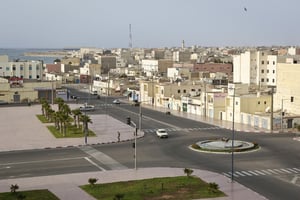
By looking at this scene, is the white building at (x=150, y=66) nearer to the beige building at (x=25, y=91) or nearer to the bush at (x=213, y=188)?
the beige building at (x=25, y=91)

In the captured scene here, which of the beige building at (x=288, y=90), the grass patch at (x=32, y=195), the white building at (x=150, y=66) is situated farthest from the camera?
the white building at (x=150, y=66)

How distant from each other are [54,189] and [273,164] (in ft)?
58.2

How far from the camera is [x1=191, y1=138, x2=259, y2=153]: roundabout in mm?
46531

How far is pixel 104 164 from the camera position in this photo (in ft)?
134

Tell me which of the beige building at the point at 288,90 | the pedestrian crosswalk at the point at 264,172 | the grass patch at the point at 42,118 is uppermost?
the beige building at the point at 288,90

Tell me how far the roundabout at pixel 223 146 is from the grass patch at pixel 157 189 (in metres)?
11.9

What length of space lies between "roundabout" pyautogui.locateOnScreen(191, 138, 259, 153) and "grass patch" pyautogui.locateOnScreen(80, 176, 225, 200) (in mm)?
11874

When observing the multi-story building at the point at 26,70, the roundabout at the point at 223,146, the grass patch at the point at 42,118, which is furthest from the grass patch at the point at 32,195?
the multi-story building at the point at 26,70

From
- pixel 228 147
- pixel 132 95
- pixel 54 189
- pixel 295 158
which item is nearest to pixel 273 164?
pixel 295 158

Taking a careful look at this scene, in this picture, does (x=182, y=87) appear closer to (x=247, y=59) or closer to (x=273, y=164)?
(x=247, y=59)

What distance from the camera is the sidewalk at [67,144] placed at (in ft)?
106

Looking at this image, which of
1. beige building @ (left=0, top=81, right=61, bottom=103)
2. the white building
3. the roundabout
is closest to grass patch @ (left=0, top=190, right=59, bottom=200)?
the roundabout

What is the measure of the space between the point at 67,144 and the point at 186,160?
Result: 14.6 metres

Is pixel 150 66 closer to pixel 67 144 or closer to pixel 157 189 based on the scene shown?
pixel 67 144
